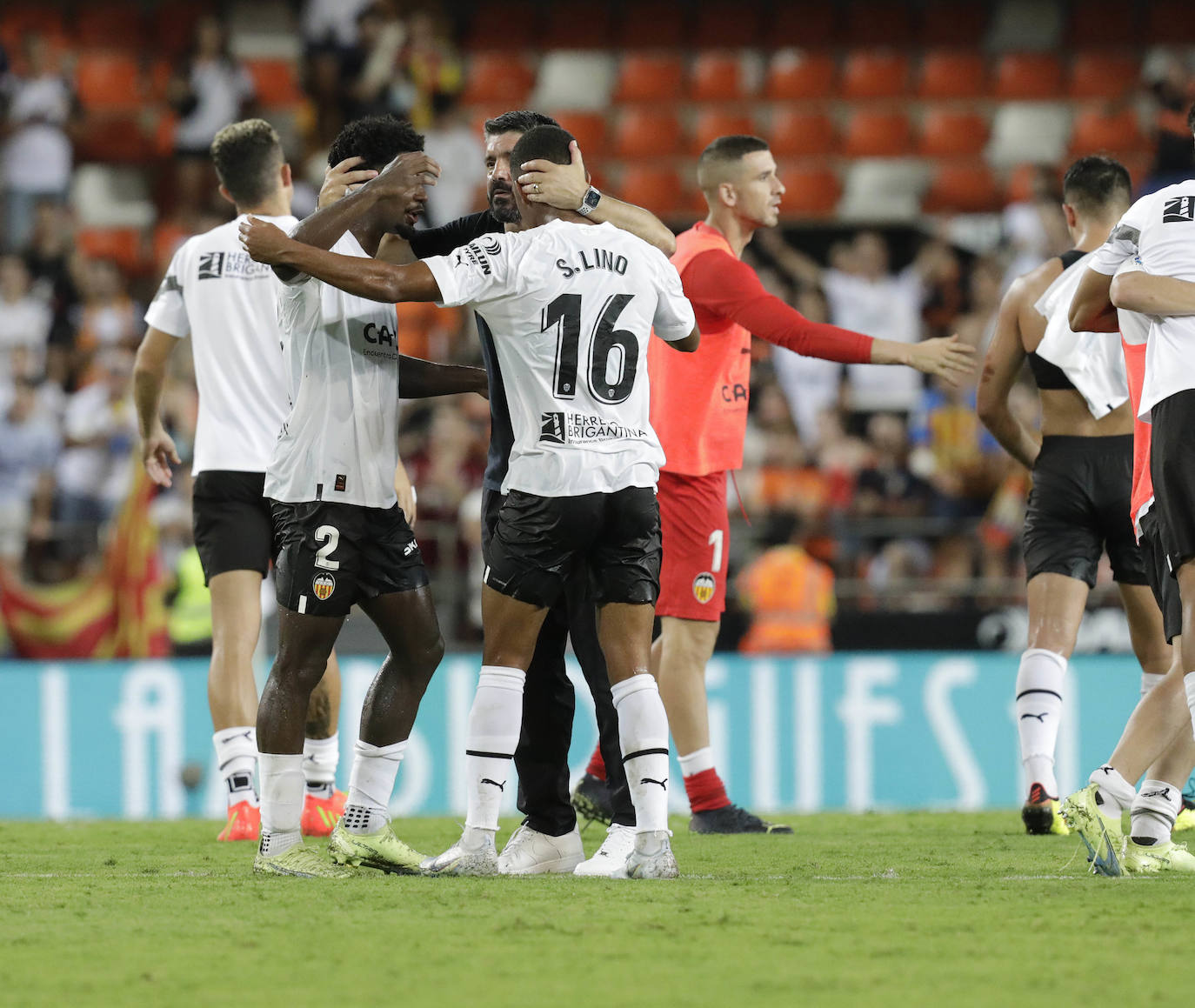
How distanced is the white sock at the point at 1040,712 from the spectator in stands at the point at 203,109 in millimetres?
11046

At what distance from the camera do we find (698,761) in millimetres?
6590

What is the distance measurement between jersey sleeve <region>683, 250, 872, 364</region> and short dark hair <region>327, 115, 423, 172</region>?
57.9 inches

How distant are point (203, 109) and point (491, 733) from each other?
1227cm

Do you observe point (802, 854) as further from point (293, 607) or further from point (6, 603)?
point (6, 603)

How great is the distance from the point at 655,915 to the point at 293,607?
1.53m

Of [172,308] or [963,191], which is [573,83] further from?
[172,308]

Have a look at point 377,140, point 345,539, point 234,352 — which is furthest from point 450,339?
point 345,539

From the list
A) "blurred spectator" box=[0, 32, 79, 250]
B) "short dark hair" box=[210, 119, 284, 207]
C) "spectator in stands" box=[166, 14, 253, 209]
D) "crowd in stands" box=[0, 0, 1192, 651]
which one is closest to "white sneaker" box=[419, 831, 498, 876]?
"short dark hair" box=[210, 119, 284, 207]

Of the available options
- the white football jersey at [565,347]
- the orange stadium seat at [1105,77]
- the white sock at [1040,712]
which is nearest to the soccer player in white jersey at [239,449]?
the white football jersey at [565,347]

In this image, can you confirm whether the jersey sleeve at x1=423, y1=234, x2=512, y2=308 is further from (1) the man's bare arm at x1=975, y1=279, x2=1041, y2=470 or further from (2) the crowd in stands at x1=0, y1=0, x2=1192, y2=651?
(2) the crowd in stands at x1=0, y1=0, x2=1192, y2=651

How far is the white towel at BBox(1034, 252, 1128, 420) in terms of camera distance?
6445 millimetres

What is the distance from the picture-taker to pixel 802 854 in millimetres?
5754

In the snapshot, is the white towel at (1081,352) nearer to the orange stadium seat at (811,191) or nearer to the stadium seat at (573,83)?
the orange stadium seat at (811,191)

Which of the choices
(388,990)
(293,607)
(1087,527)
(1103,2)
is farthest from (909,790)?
(1103,2)
